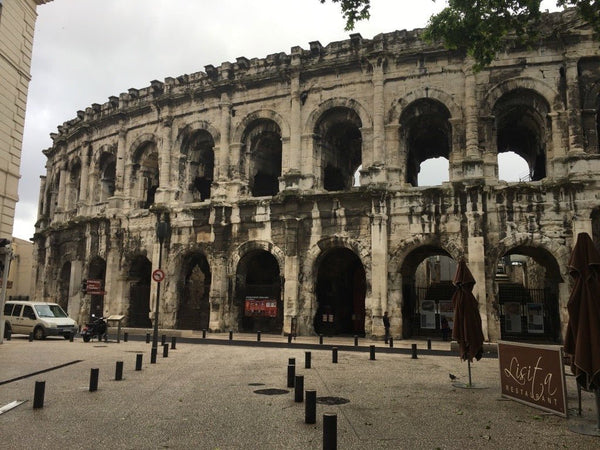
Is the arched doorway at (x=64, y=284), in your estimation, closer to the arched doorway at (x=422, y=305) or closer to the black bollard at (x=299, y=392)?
the arched doorway at (x=422, y=305)

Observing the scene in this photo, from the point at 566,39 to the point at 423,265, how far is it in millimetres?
17911

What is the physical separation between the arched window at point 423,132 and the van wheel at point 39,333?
16.5 m

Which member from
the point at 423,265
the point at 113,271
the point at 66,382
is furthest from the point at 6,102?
the point at 423,265

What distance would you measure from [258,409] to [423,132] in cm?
1875

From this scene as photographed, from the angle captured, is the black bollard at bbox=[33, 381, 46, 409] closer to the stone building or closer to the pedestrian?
the pedestrian

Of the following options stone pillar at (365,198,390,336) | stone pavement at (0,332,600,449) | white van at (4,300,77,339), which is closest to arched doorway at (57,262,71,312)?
white van at (4,300,77,339)

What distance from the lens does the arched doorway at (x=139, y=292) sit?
87.4 feet

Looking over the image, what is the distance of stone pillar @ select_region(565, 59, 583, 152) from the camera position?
1894 cm

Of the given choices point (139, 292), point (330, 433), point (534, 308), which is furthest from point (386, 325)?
point (330, 433)

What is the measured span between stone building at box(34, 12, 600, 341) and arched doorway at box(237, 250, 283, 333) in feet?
0.26

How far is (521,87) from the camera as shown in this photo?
20.0m

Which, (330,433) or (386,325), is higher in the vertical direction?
(386,325)

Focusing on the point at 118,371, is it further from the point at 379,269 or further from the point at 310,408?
the point at 379,269

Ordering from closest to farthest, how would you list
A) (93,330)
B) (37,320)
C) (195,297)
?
(93,330) < (37,320) < (195,297)
